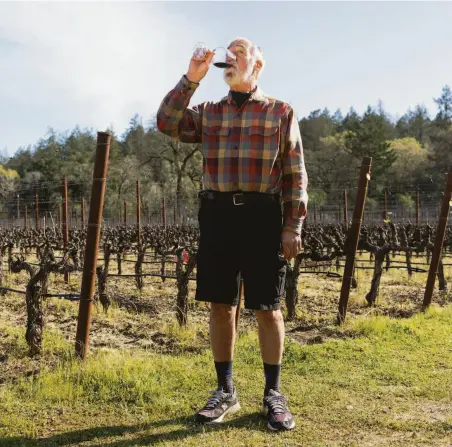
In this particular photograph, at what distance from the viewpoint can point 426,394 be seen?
282 cm

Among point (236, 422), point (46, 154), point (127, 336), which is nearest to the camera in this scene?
point (236, 422)

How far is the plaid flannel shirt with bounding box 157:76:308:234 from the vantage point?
243cm

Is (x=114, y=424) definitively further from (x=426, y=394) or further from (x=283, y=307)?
(x=283, y=307)

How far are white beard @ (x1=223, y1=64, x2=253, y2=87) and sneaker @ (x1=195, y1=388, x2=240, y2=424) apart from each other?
1.47 meters

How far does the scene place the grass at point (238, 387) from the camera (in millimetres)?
2283

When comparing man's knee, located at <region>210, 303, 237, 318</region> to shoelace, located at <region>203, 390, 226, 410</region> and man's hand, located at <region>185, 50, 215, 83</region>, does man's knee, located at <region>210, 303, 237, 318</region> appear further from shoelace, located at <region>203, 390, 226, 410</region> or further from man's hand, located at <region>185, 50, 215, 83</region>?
man's hand, located at <region>185, 50, 215, 83</region>

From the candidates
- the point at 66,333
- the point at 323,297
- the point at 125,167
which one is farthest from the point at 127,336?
the point at 125,167

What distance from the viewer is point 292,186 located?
8.13 ft

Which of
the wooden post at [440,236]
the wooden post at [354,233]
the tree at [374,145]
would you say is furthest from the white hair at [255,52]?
the tree at [374,145]

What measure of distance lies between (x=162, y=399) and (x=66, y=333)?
7.57 feet

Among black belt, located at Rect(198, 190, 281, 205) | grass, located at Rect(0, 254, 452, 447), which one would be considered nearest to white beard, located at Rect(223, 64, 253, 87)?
black belt, located at Rect(198, 190, 281, 205)

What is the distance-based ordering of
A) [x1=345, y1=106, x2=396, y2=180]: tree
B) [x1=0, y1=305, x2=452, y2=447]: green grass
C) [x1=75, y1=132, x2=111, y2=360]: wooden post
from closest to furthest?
[x1=0, y1=305, x2=452, y2=447]: green grass
[x1=75, y1=132, x2=111, y2=360]: wooden post
[x1=345, y1=106, x2=396, y2=180]: tree

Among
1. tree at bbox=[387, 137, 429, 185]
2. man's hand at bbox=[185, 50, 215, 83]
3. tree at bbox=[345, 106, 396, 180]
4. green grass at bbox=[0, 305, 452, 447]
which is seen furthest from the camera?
tree at bbox=[345, 106, 396, 180]

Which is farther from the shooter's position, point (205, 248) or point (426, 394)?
point (426, 394)
